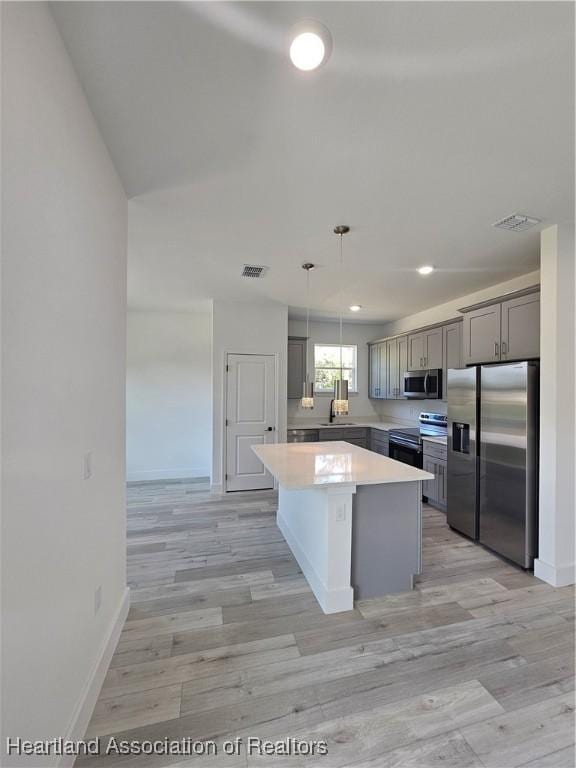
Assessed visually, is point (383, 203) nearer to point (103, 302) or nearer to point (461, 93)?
point (461, 93)

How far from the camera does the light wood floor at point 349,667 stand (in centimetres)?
140

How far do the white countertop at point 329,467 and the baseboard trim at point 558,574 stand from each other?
1.31 m

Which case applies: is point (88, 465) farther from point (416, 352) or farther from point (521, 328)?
point (416, 352)

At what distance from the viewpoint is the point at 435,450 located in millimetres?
4062

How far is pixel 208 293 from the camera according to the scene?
4.36 metres

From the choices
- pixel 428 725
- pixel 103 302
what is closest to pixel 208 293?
pixel 103 302

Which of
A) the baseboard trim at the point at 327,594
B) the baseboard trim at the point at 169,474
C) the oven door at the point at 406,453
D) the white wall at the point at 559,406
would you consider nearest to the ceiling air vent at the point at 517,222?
the white wall at the point at 559,406

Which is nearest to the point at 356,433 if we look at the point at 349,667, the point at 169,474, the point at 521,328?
the point at 521,328

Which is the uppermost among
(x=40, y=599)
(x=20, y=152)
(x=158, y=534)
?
(x=20, y=152)

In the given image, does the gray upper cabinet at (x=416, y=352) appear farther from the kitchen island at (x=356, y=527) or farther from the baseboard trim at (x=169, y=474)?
the baseboard trim at (x=169, y=474)

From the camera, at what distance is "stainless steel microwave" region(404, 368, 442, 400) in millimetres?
4454

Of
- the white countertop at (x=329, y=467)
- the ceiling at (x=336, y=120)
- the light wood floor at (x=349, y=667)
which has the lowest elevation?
the light wood floor at (x=349, y=667)

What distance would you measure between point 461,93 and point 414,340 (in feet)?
12.6

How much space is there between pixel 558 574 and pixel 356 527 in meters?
1.67
